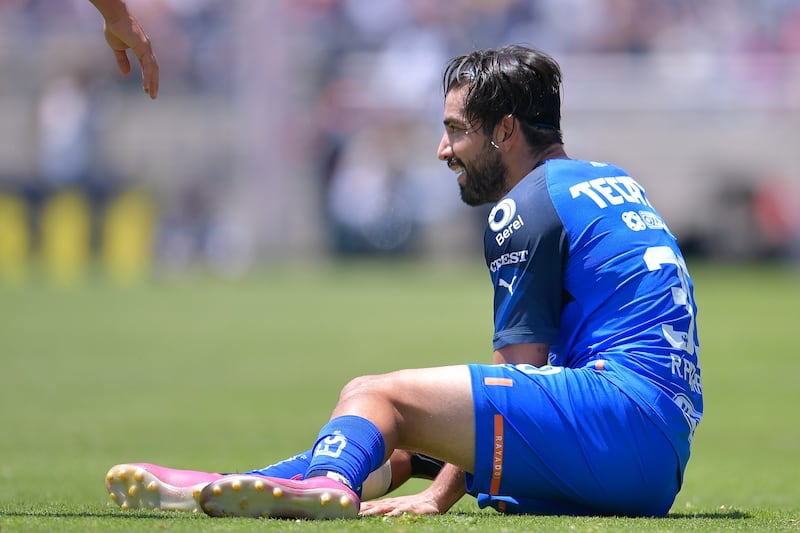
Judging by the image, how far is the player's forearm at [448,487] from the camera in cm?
538

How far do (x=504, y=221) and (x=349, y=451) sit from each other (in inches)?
46.3

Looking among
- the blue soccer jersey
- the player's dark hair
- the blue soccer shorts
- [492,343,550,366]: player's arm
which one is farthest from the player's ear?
the blue soccer shorts

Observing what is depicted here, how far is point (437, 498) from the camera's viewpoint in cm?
540

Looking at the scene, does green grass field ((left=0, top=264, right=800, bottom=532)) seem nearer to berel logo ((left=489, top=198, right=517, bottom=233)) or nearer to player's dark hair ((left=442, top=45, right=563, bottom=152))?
berel logo ((left=489, top=198, right=517, bottom=233))

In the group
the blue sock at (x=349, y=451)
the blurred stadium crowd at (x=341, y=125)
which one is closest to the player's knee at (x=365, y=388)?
the blue sock at (x=349, y=451)

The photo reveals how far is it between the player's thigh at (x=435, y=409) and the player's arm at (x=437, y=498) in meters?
0.40

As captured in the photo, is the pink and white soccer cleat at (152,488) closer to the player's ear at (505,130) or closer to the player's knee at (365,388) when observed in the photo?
the player's knee at (365,388)

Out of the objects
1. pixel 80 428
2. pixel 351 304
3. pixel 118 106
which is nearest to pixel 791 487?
pixel 80 428

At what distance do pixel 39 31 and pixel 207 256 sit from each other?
771 centimetres

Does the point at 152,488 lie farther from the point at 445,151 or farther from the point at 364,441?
the point at 445,151

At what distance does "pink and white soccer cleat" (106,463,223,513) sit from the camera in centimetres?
523

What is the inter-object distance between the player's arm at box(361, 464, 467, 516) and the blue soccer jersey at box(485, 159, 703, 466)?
639mm

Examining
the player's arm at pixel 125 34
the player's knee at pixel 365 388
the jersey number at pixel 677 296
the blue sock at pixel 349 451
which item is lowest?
the blue sock at pixel 349 451

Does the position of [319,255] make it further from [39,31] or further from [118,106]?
[39,31]
